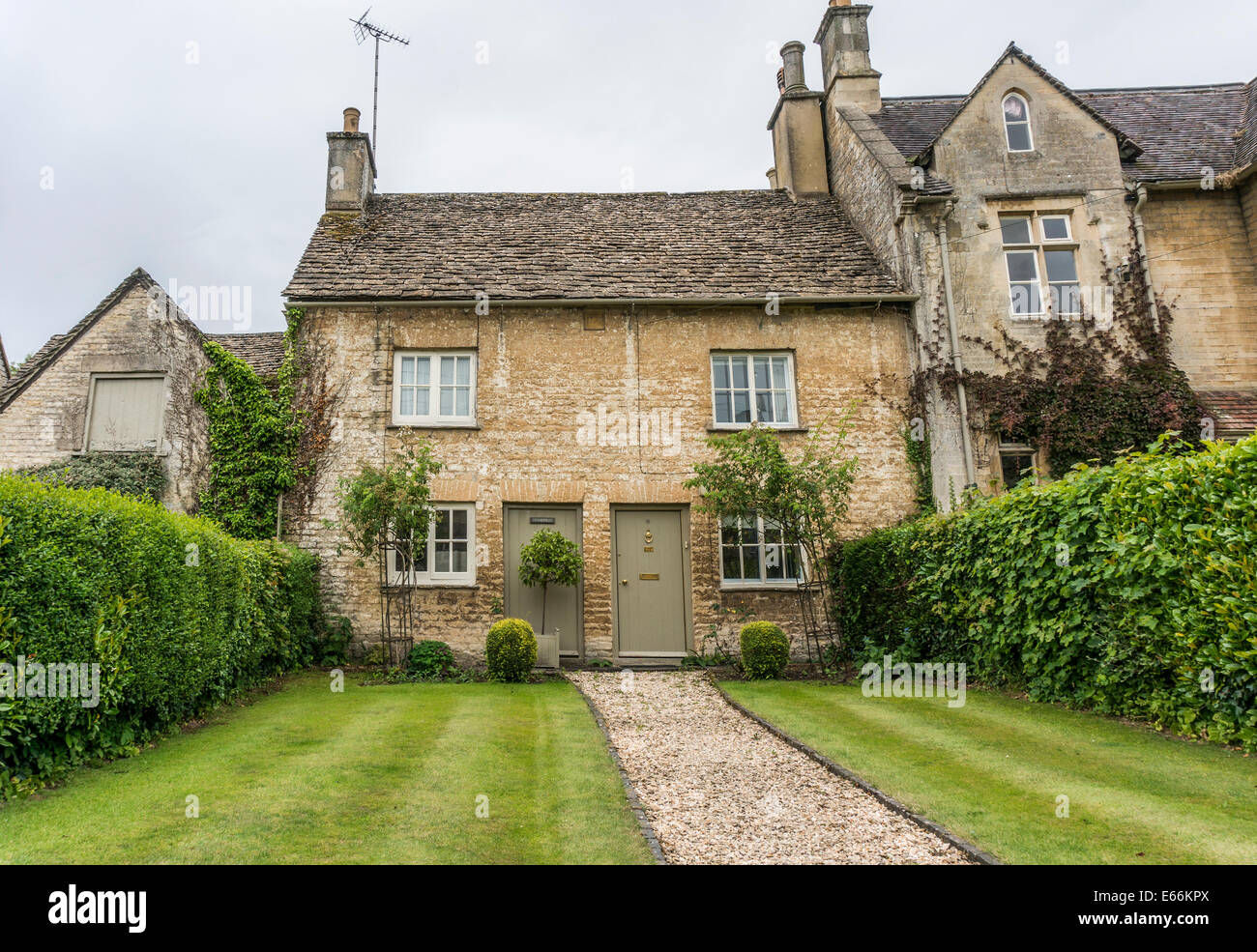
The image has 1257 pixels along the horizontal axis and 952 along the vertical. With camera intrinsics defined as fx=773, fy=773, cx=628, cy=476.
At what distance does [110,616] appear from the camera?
257 inches

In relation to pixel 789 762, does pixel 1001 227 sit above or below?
above

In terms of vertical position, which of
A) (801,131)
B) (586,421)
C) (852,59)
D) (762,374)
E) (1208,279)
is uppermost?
(852,59)

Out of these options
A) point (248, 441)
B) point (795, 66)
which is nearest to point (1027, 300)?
point (795, 66)

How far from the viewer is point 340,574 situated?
1320 cm

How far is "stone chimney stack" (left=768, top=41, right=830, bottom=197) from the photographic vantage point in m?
17.8

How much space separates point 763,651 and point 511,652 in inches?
150

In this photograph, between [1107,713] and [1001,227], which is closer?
[1107,713]

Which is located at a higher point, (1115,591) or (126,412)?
(126,412)

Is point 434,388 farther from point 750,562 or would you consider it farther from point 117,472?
point 750,562

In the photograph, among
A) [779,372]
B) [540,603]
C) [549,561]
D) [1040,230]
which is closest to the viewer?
[549,561]

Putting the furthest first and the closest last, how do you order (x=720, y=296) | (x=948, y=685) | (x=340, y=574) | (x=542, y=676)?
(x=720, y=296)
(x=340, y=574)
(x=542, y=676)
(x=948, y=685)

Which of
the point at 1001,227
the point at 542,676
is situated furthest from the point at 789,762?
the point at 1001,227

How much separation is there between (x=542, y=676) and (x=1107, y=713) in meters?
7.41

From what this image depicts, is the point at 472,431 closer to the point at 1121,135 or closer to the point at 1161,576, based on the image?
the point at 1161,576
